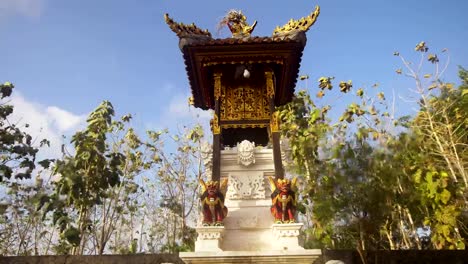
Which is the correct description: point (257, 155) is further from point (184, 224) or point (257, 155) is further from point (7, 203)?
point (7, 203)

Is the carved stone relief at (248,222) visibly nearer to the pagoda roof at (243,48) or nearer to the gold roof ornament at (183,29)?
the pagoda roof at (243,48)

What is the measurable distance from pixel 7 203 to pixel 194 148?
11026 mm

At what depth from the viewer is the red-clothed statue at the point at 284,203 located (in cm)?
692

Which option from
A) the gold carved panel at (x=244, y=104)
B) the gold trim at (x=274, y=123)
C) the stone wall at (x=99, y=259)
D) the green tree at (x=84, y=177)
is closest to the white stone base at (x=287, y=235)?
the gold trim at (x=274, y=123)

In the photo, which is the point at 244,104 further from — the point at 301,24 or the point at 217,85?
the point at 301,24

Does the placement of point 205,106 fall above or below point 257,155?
above

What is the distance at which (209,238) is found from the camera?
6.79 m

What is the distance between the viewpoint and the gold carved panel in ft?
28.8

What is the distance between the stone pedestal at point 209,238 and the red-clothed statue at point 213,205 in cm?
11

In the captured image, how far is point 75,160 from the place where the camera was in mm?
16438

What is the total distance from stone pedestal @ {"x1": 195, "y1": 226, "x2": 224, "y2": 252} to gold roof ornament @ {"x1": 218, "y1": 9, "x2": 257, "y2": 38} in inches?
215

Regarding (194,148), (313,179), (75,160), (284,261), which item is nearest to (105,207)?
(75,160)

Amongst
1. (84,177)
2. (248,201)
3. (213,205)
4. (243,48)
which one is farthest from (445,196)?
(84,177)

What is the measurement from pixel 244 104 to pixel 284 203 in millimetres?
3070
